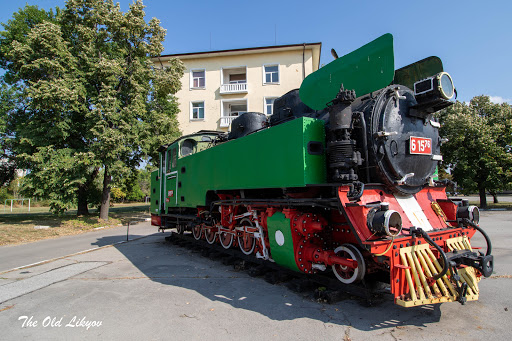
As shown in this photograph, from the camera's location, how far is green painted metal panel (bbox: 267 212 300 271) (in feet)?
13.9

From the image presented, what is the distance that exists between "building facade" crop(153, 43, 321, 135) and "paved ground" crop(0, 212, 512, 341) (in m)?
17.1

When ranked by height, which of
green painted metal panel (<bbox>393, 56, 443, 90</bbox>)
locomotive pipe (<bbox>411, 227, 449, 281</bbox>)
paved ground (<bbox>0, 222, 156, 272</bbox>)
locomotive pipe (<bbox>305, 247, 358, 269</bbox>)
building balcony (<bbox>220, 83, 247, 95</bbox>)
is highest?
building balcony (<bbox>220, 83, 247, 95</bbox>)

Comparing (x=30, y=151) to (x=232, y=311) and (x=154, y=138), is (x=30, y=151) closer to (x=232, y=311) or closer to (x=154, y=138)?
(x=154, y=138)

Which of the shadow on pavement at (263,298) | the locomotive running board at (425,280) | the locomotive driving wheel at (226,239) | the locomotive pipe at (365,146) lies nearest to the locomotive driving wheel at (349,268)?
the shadow on pavement at (263,298)

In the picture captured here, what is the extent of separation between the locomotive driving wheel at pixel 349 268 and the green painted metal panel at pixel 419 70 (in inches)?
122

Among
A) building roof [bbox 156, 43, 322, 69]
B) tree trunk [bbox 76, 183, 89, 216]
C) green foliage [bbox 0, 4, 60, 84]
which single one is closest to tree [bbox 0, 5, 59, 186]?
green foliage [bbox 0, 4, 60, 84]

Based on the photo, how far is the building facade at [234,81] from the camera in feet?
70.3

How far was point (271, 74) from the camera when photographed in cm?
2197

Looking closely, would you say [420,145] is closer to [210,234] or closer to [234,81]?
[210,234]

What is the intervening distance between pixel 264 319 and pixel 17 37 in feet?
66.3

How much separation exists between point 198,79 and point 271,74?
18.7 ft

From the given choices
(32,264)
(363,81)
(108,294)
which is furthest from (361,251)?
(32,264)

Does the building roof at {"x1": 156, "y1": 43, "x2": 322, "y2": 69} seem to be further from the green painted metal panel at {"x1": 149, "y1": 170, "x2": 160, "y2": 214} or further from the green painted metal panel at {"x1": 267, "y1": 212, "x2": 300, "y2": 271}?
the green painted metal panel at {"x1": 267, "y1": 212, "x2": 300, "y2": 271}

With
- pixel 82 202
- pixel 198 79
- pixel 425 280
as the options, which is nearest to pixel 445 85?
pixel 425 280
